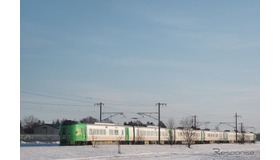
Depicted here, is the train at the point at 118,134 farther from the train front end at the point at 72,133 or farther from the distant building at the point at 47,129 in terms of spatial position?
the distant building at the point at 47,129

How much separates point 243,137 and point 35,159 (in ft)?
269

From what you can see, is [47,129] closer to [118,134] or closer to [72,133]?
[118,134]

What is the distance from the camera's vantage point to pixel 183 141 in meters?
74.9

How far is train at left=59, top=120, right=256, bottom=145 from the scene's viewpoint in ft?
148

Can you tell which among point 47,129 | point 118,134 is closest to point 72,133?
point 118,134

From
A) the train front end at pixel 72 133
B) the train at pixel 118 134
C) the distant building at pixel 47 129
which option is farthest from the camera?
the distant building at pixel 47 129

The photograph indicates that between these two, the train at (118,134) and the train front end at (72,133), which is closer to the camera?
the train front end at (72,133)

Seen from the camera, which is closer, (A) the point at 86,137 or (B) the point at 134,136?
(A) the point at 86,137

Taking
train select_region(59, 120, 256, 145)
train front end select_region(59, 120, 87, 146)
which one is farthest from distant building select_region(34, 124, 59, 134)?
train front end select_region(59, 120, 87, 146)

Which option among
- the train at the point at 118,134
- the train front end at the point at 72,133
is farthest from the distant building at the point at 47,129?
the train front end at the point at 72,133

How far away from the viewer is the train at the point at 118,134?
4512 centimetres

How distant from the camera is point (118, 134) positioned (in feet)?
175
